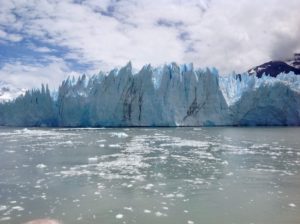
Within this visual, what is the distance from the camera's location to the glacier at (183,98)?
41.8 m

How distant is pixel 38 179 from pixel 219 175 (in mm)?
5047

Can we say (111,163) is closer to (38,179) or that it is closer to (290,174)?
(38,179)

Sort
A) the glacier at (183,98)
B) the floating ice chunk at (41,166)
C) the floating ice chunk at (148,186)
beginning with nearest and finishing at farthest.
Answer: the floating ice chunk at (148,186)
the floating ice chunk at (41,166)
the glacier at (183,98)

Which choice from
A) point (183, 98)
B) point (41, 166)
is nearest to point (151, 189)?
point (41, 166)

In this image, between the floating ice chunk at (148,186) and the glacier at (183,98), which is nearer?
the floating ice chunk at (148,186)

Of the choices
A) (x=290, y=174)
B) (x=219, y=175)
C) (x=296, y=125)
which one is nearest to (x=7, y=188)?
(x=219, y=175)

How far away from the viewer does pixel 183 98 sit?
42406 mm

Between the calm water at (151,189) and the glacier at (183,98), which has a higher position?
the glacier at (183,98)

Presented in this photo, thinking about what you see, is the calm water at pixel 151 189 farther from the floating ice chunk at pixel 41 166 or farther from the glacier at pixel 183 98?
the glacier at pixel 183 98

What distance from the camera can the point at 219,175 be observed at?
1049cm

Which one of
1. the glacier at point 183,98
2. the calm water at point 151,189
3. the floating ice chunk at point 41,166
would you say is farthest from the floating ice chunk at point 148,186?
the glacier at point 183,98

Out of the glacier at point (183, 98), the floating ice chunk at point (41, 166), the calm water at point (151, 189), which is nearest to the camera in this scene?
the calm water at point (151, 189)

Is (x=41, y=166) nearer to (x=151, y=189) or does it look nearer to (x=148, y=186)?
(x=148, y=186)

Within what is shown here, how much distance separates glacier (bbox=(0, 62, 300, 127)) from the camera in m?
41.8
